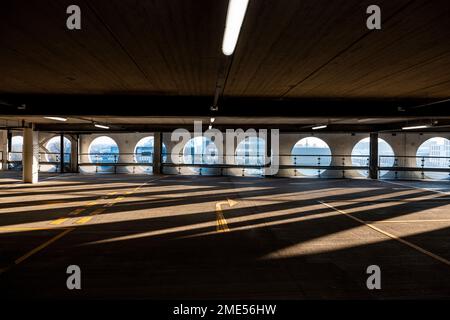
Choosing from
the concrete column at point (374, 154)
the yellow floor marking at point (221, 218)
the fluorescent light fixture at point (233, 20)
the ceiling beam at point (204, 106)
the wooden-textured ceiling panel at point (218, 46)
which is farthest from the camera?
the concrete column at point (374, 154)

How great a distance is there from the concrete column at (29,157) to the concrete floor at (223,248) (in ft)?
21.7

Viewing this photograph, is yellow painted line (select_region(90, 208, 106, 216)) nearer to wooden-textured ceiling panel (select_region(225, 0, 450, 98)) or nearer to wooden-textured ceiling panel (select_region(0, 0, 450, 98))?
wooden-textured ceiling panel (select_region(0, 0, 450, 98))

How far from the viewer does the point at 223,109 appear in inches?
349

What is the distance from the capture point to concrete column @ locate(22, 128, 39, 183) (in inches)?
681

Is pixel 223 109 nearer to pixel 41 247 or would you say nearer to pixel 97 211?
pixel 97 211

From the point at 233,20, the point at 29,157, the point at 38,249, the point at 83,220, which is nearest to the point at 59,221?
the point at 83,220

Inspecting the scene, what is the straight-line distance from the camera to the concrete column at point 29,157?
17.3 meters

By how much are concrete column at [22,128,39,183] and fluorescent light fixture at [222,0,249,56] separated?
57.7 feet

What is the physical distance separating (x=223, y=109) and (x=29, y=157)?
14.8m

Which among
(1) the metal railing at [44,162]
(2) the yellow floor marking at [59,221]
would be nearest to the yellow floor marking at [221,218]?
(2) the yellow floor marking at [59,221]

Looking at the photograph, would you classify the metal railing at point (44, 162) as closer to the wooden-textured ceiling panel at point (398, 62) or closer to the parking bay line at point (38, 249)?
the parking bay line at point (38, 249)

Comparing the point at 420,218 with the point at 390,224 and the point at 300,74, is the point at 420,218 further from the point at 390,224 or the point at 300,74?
the point at 300,74
